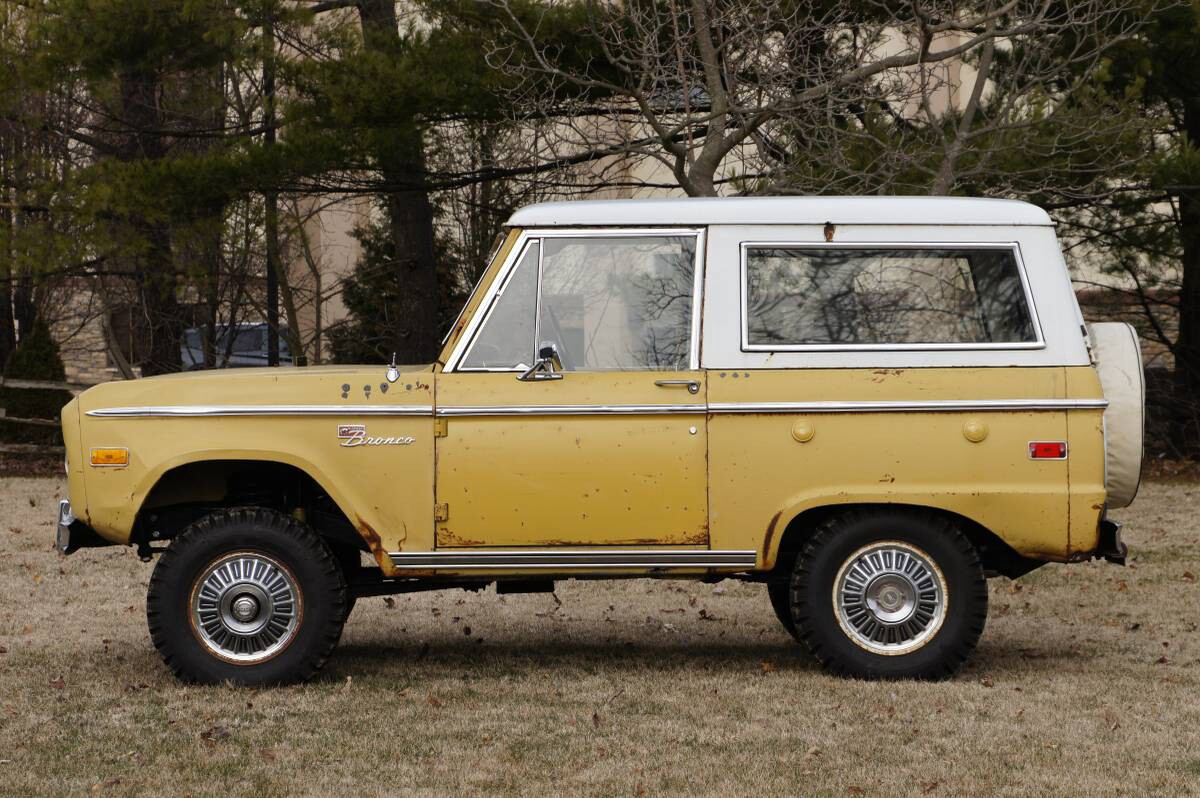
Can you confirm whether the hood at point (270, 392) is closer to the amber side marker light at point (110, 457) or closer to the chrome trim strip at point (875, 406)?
→ the amber side marker light at point (110, 457)

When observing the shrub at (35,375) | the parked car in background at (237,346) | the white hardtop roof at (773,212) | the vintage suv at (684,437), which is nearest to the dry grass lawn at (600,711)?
the vintage suv at (684,437)

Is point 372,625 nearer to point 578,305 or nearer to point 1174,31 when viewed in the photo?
point 578,305

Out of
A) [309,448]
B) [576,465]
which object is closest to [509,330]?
[576,465]

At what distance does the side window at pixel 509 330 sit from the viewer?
23.7 feet

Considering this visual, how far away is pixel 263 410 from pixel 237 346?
25.8 m

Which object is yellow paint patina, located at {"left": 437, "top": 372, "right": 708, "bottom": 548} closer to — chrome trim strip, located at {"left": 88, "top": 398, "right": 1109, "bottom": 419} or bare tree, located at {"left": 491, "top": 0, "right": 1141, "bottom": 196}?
chrome trim strip, located at {"left": 88, "top": 398, "right": 1109, "bottom": 419}

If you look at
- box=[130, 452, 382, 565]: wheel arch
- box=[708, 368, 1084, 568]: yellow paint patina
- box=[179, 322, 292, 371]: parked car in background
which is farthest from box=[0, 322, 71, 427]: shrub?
box=[708, 368, 1084, 568]: yellow paint patina

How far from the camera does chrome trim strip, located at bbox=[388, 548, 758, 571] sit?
7.18m

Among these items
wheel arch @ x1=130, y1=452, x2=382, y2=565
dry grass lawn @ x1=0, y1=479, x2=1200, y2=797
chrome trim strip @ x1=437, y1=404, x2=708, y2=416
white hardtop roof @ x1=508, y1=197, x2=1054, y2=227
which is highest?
white hardtop roof @ x1=508, y1=197, x2=1054, y2=227

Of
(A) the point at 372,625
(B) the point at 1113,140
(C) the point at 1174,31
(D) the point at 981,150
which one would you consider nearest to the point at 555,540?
(A) the point at 372,625

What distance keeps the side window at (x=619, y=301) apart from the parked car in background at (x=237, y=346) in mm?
16943

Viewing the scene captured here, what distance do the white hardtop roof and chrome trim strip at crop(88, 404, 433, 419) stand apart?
95 centimetres

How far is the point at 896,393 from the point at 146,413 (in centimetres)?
323

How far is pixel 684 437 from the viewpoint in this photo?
7.17m
